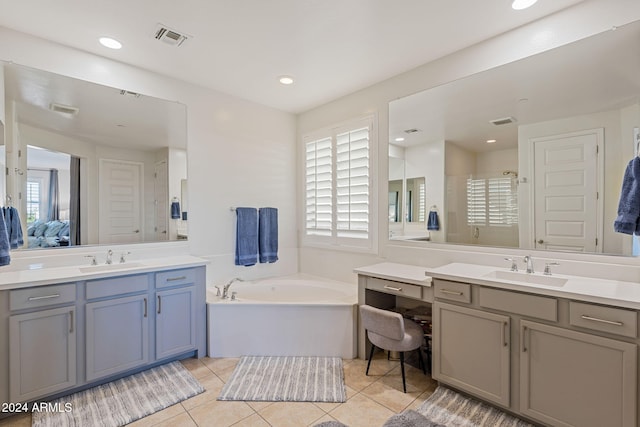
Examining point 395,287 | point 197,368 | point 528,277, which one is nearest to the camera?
point 528,277

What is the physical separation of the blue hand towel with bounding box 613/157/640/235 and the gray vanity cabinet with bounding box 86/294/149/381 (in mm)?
3225

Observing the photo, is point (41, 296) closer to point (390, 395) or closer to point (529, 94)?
point (390, 395)

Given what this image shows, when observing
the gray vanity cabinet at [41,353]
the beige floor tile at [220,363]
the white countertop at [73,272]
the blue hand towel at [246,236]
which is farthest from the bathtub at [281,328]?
the gray vanity cabinet at [41,353]

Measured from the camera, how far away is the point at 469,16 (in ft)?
6.70

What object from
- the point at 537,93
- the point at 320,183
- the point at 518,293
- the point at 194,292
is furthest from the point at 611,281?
the point at 194,292

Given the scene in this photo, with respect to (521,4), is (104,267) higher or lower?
lower

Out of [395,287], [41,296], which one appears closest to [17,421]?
[41,296]

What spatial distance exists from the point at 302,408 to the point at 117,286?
1581 millimetres

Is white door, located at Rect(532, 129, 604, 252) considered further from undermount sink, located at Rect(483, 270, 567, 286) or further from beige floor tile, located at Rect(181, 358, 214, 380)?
beige floor tile, located at Rect(181, 358, 214, 380)

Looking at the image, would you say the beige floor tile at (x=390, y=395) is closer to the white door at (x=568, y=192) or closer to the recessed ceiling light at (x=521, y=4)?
the white door at (x=568, y=192)

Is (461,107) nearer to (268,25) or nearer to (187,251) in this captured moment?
(268,25)

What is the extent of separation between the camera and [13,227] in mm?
2229

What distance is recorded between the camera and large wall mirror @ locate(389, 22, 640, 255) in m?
1.89

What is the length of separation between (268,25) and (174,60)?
1000 mm
